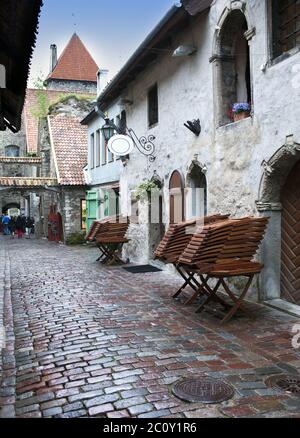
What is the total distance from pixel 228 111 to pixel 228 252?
3.45 m

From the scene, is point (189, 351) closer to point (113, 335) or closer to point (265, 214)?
point (113, 335)

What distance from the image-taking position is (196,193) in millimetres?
9773

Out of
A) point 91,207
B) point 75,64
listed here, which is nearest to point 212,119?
point 91,207

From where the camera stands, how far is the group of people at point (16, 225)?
30430mm

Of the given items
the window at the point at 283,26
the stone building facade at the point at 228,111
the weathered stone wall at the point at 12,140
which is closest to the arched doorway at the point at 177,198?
the stone building facade at the point at 228,111

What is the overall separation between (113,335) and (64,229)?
54.0 feet

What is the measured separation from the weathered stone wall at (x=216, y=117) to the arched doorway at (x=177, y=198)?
227 mm

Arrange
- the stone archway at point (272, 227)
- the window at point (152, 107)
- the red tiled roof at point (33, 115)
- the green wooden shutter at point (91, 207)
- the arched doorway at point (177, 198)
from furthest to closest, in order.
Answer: the red tiled roof at point (33, 115) → the green wooden shutter at point (91, 207) → the window at point (152, 107) → the arched doorway at point (177, 198) → the stone archway at point (272, 227)

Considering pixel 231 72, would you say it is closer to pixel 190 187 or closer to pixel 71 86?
pixel 190 187

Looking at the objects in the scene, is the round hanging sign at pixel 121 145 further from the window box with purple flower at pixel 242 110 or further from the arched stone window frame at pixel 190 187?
the window box with purple flower at pixel 242 110

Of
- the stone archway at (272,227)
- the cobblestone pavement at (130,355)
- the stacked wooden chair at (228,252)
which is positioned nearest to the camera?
the cobblestone pavement at (130,355)

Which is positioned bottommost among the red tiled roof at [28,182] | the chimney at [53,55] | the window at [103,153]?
the red tiled roof at [28,182]
